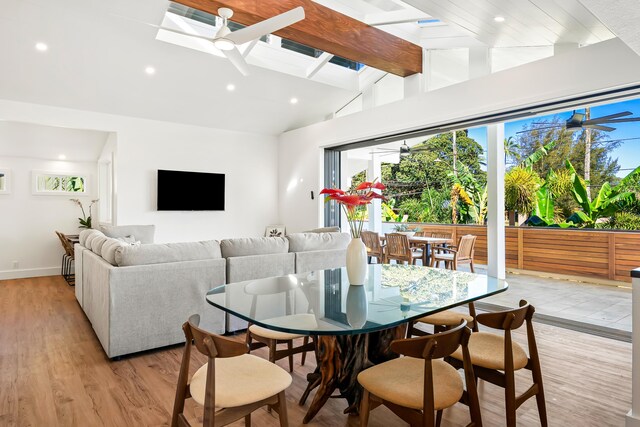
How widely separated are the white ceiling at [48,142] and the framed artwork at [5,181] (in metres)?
0.30

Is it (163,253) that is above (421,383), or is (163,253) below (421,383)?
above

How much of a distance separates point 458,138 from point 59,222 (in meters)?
9.66

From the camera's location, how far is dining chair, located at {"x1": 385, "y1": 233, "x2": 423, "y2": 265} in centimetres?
586

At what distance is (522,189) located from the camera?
7.69 metres

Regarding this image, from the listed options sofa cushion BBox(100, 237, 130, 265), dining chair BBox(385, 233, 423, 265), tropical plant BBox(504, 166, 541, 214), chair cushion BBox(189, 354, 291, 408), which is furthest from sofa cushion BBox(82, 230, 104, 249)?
tropical plant BBox(504, 166, 541, 214)

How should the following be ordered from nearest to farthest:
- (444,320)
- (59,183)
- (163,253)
A: (444,320), (163,253), (59,183)

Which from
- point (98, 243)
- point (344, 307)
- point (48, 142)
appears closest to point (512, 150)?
point (344, 307)

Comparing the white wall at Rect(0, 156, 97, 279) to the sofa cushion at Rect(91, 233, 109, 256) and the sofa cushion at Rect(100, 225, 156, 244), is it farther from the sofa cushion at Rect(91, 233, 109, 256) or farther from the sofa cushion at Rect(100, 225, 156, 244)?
the sofa cushion at Rect(91, 233, 109, 256)

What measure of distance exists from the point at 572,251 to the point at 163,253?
21.7ft

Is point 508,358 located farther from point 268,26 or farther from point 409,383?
point 268,26

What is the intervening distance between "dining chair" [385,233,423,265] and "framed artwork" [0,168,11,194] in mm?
6559

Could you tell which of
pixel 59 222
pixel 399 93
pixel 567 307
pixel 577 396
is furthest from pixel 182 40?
pixel 567 307

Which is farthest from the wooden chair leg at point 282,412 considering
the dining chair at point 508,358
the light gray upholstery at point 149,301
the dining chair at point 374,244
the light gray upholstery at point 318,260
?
the dining chair at point 374,244

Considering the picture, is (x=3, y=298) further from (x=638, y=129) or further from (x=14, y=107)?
(x=638, y=129)
